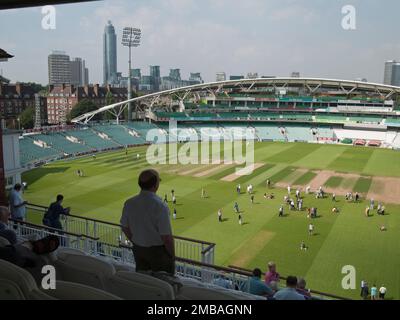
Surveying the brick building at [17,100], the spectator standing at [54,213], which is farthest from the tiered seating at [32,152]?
the brick building at [17,100]

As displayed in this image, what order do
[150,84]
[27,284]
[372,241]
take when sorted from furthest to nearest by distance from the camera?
[150,84] → [372,241] → [27,284]

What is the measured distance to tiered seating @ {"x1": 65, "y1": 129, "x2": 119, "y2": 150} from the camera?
45188mm

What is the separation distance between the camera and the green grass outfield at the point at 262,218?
14156 mm

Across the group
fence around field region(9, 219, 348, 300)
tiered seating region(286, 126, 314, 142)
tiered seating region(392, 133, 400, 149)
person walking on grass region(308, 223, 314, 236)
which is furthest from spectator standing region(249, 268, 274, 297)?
tiered seating region(286, 126, 314, 142)

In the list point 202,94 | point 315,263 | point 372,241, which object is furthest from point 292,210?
point 202,94

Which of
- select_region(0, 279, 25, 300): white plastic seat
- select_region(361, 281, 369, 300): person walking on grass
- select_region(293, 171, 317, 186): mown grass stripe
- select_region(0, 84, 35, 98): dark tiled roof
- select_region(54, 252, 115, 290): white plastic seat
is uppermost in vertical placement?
select_region(0, 84, 35, 98): dark tiled roof

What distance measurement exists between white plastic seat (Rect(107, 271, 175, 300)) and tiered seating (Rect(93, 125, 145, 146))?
46472mm

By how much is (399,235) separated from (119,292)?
17618 mm

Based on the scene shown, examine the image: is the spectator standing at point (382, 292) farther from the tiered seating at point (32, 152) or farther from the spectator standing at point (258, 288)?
the tiered seating at point (32, 152)

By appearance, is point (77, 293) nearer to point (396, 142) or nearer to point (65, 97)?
point (396, 142)

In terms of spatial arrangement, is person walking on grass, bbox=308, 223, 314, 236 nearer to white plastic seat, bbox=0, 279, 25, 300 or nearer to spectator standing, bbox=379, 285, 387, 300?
spectator standing, bbox=379, 285, 387, 300

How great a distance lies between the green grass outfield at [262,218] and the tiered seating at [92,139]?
7.98 m
